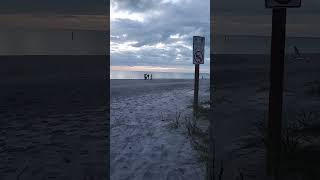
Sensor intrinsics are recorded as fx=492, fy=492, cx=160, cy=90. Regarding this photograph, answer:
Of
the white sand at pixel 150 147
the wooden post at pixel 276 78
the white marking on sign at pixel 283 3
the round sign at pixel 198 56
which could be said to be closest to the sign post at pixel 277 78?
the wooden post at pixel 276 78

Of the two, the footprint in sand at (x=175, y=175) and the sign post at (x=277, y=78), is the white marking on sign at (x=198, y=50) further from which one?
the sign post at (x=277, y=78)

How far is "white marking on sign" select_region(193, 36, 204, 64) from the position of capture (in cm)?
1351

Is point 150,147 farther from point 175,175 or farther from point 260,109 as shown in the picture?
point 260,109

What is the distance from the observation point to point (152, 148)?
9891 mm

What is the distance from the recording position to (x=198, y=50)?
541 inches

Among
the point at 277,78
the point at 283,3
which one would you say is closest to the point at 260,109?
the point at 277,78

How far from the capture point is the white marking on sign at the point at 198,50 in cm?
1351

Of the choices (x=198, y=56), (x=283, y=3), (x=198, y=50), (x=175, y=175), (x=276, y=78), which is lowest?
(x=175, y=175)

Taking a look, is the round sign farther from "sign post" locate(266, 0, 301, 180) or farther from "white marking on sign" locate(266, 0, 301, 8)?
"white marking on sign" locate(266, 0, 301, 8)

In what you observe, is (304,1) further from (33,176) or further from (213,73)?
(33,176)

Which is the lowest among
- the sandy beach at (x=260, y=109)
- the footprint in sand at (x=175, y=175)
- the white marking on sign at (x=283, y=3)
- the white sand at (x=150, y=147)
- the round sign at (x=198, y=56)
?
the footprint in sand at (x=175, y=175)

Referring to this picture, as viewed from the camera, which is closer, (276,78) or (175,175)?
(276,78)

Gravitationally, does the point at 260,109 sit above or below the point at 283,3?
below

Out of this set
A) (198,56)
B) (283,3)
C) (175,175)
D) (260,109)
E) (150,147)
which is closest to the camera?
(283,3)
